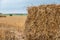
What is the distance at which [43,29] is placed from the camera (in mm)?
13266

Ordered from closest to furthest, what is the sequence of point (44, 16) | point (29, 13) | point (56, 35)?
point (56, 35) < point (44, 16) < point (29, 13)

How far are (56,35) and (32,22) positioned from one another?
1.97m

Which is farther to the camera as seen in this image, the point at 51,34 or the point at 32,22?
the point at 32,22

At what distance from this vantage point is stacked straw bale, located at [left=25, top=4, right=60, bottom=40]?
12.9 meters

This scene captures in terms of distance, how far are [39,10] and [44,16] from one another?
0.55 m

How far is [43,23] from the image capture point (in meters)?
13.4

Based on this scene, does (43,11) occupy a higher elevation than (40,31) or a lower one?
higher

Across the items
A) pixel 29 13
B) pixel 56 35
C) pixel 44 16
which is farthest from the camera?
pixel 29 13

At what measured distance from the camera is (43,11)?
44.7ft

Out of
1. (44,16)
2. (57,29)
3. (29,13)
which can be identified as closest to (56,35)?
(57,29)

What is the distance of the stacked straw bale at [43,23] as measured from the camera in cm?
1292

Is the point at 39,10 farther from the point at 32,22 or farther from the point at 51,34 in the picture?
the point at 51,34

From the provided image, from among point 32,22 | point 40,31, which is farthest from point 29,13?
point 40,31

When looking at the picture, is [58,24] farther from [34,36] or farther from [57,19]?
[34,36]
